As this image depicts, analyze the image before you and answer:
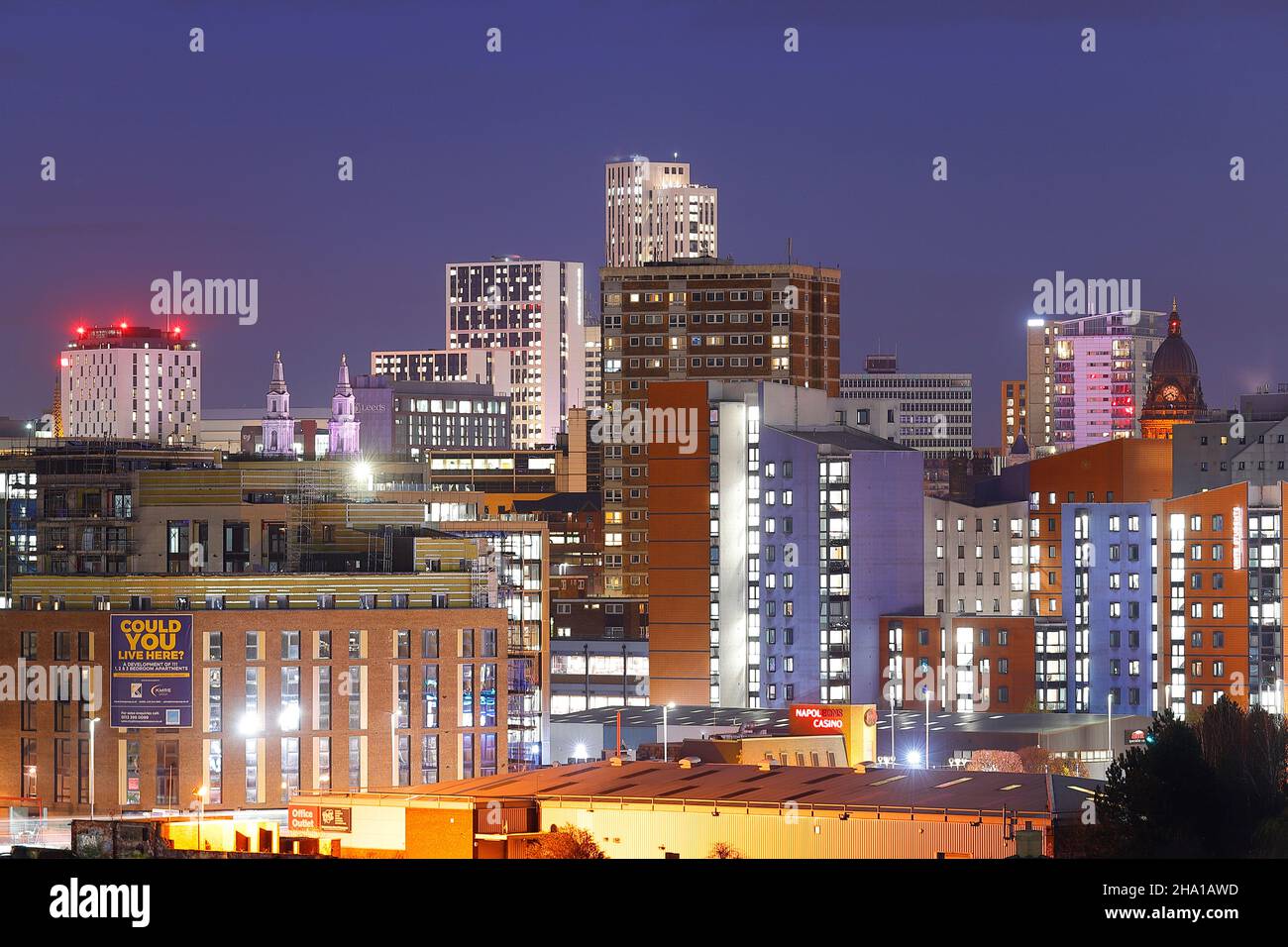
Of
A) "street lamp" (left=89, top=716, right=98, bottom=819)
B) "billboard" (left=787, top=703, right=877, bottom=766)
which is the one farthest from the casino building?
"billboard" (left=787, top=703, right=877, bottom=766)

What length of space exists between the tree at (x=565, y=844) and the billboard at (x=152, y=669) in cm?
3477

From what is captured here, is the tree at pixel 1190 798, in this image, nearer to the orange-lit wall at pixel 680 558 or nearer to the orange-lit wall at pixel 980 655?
the orange-lit wall at pixel 980 655

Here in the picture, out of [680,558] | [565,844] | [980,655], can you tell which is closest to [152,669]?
[565,844]

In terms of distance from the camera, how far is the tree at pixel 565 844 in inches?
2368

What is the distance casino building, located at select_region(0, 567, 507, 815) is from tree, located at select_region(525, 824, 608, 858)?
33255 mm

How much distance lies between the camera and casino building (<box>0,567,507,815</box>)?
93688 mm

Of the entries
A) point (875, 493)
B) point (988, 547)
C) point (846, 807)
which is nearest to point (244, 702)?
point (846, 807)

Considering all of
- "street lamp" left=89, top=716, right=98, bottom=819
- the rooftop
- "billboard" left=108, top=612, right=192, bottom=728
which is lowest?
"street lamp" left=89, top=716, right=98, bottom=819

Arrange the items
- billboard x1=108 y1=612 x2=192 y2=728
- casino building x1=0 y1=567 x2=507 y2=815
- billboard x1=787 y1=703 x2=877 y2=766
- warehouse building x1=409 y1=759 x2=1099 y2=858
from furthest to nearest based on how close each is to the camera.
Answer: billboard x1=787 y1=703 x2=877 y2=766, casino building x1=0 y1=567 x2=507 y2=815, billboard x1=108 y1=612 x2=192 y2=728, warehouse building x1=409 y1=759 x2=1099 y2=858

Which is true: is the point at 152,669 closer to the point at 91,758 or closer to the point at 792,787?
the point at 91,758

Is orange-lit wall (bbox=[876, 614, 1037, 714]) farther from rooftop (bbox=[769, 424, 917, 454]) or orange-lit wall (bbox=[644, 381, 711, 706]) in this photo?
orange-lit wall (bbox=[644, 381, 711, 706])

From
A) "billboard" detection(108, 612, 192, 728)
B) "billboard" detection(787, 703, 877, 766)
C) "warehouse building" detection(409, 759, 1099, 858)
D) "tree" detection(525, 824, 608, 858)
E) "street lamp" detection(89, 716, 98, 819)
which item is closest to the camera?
"warehouse building" detection(409, 759, 1099, 858)

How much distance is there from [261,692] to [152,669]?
4.69 meters

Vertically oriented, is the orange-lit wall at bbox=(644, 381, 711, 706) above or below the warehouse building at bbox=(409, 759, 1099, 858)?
above
